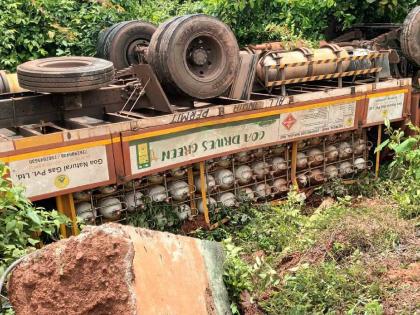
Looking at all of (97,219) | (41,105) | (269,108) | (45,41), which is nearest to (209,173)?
(269,108)

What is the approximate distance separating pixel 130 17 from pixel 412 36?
5073mm

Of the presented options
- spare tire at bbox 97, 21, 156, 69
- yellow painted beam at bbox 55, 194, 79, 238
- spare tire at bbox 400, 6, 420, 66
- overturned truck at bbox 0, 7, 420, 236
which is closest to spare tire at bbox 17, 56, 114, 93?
overturned truck at bbox 0, 7, 420, 236

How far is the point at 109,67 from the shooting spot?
5.29 m

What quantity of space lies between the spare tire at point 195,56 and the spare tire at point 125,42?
4.48ft

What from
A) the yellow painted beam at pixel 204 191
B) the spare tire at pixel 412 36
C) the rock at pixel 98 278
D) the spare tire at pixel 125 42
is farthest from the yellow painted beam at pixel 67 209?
the spare tire at pixel 412 36

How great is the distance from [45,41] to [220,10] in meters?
3.34

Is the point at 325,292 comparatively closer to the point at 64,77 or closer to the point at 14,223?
the point at 14,223

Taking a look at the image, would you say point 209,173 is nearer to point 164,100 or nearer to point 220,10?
point 164,100

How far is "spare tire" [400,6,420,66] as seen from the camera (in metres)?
7.56

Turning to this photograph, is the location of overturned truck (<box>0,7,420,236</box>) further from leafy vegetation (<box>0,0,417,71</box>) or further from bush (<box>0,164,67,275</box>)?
leafy vegetation (<box>0,0,417,71</box>)

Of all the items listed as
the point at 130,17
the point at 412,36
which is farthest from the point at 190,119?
the point at 130,17

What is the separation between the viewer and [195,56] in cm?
584

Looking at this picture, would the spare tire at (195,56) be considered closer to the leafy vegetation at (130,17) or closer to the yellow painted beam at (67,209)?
the yellow painted beam at (67,209)

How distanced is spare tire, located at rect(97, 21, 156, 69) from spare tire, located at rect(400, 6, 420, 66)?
3.68 metres
